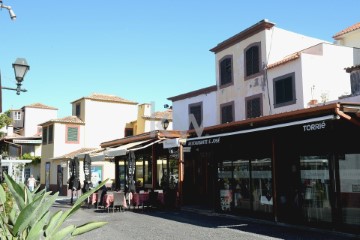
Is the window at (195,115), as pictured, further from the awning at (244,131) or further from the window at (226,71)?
the awning at (244,131)

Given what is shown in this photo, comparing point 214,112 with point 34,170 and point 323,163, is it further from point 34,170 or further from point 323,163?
point 34,170

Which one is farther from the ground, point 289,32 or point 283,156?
point 289,32

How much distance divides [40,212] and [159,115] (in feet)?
104

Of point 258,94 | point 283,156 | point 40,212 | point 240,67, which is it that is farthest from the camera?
point 240,67

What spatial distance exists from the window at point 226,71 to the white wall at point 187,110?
115cm

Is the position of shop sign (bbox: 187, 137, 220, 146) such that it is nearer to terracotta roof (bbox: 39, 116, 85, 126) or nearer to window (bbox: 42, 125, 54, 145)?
terracotta roof (bbox: 39, 116, 85, 126)

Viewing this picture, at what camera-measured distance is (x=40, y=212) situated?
2834 millimetres

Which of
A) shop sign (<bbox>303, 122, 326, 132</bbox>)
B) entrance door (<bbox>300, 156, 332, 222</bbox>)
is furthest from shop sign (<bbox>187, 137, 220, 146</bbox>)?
shop sign (<bbox>303, 122, 326, 132</bbox>)

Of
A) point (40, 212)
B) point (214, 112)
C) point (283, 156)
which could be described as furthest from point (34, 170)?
point (40, 212)

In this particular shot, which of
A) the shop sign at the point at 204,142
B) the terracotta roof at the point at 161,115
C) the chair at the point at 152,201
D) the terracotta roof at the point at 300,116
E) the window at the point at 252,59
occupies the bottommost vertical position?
the chair at the point at 152,201

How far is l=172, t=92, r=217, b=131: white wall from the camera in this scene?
23.2 m

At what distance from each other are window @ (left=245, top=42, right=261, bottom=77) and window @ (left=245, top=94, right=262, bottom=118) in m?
1.32

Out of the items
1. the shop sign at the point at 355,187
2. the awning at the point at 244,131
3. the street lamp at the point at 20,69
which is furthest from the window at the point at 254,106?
the street lamp at the point at 20,69

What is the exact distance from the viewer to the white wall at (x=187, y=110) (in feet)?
76.2
